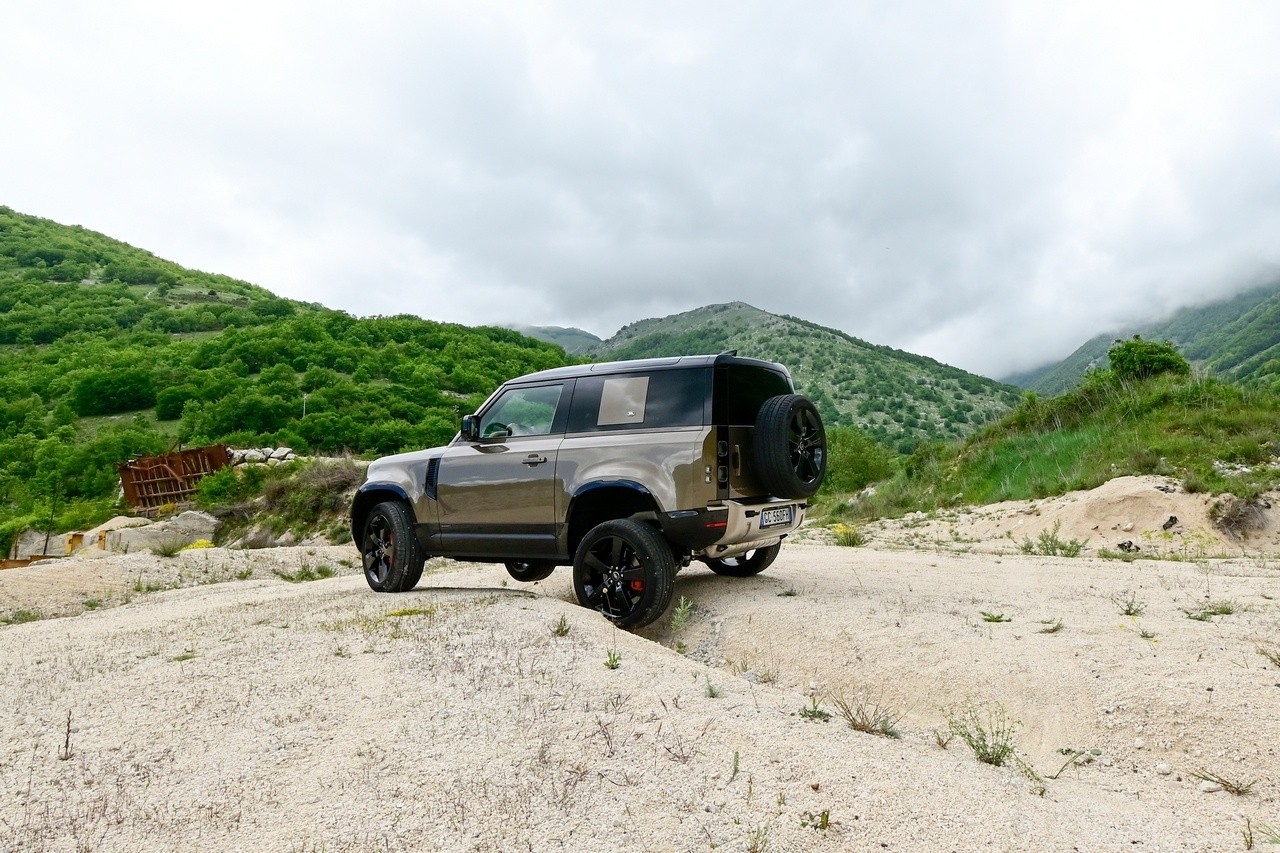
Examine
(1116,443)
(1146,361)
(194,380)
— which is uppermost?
(194,380)

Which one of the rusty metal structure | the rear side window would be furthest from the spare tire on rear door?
the rusty metal structure

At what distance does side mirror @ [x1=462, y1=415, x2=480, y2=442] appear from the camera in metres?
7.72

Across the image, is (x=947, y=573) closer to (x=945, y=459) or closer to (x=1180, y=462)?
(x=1180, y=462)

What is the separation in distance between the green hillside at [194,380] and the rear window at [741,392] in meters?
31.6

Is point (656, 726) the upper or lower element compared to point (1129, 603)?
lower

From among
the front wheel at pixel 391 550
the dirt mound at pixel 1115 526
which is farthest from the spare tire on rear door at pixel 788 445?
the dirt mound at pixel 1115 526

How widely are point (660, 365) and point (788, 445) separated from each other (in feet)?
4.35

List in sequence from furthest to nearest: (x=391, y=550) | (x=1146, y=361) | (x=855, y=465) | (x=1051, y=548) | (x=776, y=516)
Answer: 1. (x=855, y=465)
2. (x=1146, y=361)
3. (x=1051, y=548)
4. (x=391, y=550)
5. (x=776, y=516)

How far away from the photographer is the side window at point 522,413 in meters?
7.26

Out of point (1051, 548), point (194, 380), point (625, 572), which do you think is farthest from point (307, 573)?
point (194, 380)

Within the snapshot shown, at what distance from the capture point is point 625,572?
6.35 m

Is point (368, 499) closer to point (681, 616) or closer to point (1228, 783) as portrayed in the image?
point (681, 616)

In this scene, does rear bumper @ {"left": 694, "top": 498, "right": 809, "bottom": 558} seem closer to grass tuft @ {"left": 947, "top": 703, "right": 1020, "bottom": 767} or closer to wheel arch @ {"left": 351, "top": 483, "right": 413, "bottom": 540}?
grass tuft @ {"left": 947, "top": 703, "right": 1020, "bottom": 767}

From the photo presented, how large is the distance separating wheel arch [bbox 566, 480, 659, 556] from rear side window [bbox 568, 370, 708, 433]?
55 centimetres
